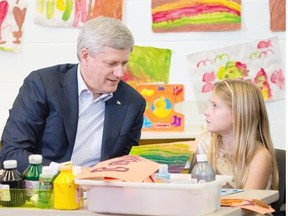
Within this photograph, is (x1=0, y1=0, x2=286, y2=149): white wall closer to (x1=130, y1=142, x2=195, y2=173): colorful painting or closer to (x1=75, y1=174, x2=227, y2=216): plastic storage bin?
(x1=130, y1=142, x2=195, y2=173): colorful painting

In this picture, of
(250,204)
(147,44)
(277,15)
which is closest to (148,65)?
(147,44)

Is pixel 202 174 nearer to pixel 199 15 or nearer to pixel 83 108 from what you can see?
pixel 83 108

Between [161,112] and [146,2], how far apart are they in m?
0.64

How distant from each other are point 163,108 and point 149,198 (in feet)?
6.16

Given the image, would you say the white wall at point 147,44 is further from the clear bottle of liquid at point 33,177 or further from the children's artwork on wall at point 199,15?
the clear bottle of liquid at point 33,177

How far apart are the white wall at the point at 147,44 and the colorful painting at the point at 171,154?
4.86 feet

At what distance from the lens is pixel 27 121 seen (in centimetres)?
288

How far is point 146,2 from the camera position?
387 centimetres

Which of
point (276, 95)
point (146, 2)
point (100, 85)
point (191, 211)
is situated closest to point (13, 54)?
point (146, 2)

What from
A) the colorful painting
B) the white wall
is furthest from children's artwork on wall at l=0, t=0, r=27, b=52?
the colorful painting

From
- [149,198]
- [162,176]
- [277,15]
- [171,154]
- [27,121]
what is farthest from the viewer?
[277,15]

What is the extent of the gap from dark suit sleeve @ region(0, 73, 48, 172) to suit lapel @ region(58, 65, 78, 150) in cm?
9

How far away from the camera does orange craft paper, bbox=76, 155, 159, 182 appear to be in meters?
1.98

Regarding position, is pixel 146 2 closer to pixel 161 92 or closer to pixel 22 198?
pixel 161 92
